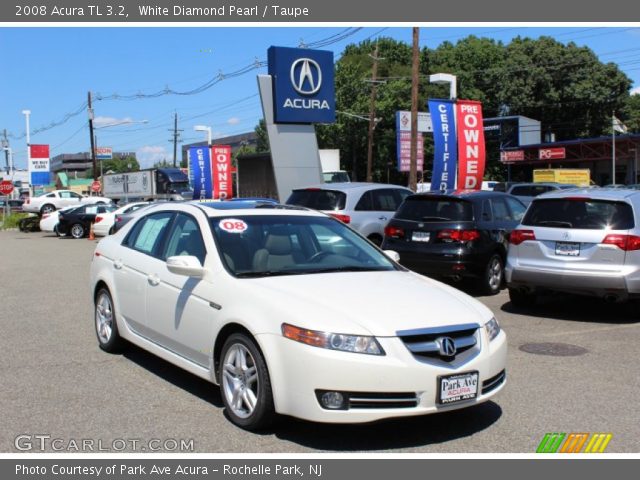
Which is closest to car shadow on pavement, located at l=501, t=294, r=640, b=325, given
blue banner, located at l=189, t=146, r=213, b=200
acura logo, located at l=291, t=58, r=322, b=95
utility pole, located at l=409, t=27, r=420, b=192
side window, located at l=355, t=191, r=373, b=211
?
side window, located at l=355, t=191, r=373, b=211

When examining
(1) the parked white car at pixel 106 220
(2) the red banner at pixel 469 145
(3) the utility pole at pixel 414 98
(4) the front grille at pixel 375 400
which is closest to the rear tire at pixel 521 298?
(4) the front grille at pixel 375 400

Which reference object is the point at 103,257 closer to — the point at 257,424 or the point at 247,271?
the point at 247,271

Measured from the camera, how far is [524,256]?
31.4ft

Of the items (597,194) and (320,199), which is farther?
(320,199)

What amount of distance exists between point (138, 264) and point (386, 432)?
294cm

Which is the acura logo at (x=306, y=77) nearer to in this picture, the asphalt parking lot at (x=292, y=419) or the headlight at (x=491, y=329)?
the asphalt parking lot at (x=292, y=419)

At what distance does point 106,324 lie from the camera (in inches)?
291

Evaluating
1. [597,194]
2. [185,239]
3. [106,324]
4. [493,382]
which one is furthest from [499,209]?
[493,382]

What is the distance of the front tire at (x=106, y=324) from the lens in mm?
7168

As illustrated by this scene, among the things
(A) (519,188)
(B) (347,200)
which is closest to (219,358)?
(B) (347,200)

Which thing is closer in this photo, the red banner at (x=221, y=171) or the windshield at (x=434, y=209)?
the windshield at (x=434, y=209)

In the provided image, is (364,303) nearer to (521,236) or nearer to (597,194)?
(521,236)

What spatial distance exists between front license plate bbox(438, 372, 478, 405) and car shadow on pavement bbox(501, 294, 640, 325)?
5.20m

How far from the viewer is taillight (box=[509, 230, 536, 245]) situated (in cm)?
952
